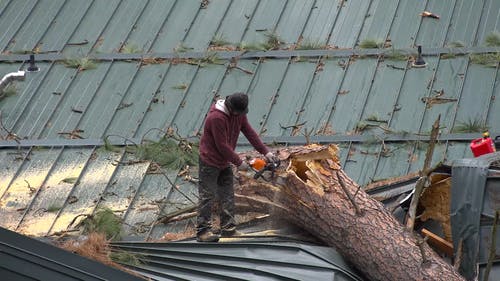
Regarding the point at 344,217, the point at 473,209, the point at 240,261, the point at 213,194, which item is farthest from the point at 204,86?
the point at 473,209

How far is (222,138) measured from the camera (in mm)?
13023

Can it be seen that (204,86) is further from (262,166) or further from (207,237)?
(207,237)

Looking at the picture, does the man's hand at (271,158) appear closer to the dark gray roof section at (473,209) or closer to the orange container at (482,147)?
the dark gray roof section at (473,209)

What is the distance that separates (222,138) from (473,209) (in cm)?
→ 231

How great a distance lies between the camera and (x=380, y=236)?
1280cm

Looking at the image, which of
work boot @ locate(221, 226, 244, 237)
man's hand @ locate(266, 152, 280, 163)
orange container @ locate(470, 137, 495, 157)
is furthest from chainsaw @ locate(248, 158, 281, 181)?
orange container @ locate(470, 137, 495, 157)

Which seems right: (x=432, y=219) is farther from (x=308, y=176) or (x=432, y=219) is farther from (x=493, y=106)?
(x=493, y=106)

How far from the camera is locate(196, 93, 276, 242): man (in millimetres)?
13020

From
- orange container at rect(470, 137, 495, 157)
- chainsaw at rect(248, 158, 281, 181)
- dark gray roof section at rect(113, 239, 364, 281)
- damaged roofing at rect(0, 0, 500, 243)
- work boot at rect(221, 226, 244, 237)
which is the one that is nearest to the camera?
dark gray roof section at rect(113, 239, 364, 281)

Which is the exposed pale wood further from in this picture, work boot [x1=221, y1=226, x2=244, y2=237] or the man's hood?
the man's hood

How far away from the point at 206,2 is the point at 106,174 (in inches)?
148

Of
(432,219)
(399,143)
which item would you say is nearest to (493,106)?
(399,143)

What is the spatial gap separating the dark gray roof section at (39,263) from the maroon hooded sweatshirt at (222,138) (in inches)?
90.1

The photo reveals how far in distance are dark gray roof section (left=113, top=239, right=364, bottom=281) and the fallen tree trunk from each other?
210mm
